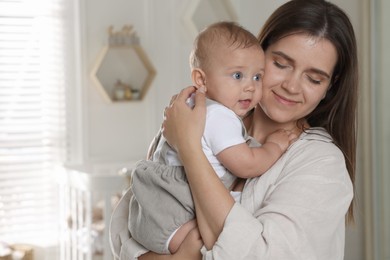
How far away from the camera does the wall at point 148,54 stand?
14.2ft

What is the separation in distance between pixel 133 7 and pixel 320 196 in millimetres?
3261

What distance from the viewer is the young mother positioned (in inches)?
55.1

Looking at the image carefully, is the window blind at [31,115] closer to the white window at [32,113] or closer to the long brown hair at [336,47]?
the white window at [32,113]

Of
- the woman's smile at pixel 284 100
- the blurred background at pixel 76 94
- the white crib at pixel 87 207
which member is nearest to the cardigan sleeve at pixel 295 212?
the woman's smile at pixel 284 100

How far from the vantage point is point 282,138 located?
163 cm

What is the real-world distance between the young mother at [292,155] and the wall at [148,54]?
8.51ft

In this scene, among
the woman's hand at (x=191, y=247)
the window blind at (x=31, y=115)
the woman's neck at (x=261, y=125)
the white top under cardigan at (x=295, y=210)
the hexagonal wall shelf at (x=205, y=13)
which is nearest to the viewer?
the white top under cardigan at (x=295, y=210)

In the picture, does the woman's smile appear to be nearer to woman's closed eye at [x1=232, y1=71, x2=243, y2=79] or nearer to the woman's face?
the woman's face

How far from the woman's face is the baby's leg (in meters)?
0.37

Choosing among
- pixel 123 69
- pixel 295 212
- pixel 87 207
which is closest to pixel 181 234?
pixel 295 212

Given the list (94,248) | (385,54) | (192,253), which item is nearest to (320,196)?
(192,253)

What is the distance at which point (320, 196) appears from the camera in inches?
57.1

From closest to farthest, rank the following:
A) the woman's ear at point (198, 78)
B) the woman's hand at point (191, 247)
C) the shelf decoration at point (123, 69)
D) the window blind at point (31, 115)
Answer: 1. the woman's hand at point (191, 247)
2. the woman's ear at point (198, 78)
3. the window blind at point (31, 115)
4. the shelf decoration at point (123, 69)

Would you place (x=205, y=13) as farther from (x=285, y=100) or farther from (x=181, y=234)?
(x=181, y=234)
